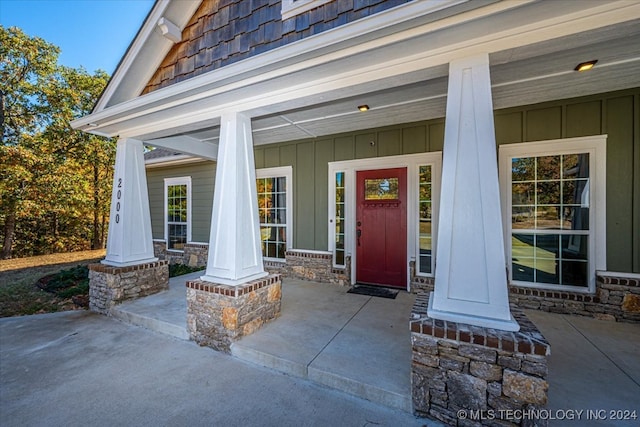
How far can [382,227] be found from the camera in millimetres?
4566

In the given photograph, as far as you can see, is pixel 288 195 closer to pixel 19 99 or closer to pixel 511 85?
pixel 511 85

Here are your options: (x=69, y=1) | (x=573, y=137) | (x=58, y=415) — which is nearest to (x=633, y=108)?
(x=573, y=137)

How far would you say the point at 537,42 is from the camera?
178 cm

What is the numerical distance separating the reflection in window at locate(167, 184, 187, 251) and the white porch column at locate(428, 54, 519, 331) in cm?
691

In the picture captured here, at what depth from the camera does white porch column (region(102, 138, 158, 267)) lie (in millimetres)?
4020

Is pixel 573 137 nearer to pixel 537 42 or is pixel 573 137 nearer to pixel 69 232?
pixel 537 42

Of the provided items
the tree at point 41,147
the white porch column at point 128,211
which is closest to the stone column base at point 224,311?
the white porch column at point 128,211

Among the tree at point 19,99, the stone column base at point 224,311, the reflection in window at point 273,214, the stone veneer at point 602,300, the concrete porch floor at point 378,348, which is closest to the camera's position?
the concrete porch floor at point 378,348

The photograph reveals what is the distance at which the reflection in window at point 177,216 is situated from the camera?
7215 millimetres

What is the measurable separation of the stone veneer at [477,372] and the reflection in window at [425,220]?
226cm

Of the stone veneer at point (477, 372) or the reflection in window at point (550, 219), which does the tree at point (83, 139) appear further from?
the reflection in window at point (550, 219)

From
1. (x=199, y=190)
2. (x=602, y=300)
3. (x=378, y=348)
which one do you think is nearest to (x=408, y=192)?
(x=378, y=348)

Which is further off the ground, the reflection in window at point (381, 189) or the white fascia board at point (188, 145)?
the white fascia board at point (188, 145)

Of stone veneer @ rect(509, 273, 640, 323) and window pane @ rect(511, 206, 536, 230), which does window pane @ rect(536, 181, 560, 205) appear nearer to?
window pane @ rect(511, 206, 536, 230)
